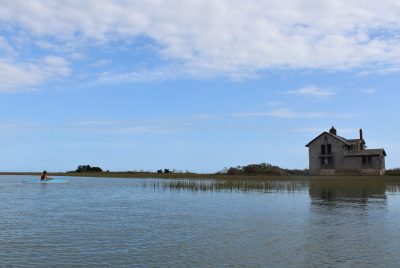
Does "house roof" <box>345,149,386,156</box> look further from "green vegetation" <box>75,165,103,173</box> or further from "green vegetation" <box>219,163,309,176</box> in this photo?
"green vegetation" <box>75,165,103,173</box>

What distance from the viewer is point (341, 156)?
74375 mm

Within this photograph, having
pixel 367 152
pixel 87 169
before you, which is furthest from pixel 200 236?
pixel 87 169

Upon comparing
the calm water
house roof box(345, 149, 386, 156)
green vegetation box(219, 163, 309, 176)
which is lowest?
the calm water

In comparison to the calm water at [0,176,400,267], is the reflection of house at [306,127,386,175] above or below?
above

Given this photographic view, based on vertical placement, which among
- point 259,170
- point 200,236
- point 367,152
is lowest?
point 200,236

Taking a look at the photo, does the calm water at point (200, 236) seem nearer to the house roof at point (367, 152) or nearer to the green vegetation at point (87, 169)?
the house roof at point (367, 152)

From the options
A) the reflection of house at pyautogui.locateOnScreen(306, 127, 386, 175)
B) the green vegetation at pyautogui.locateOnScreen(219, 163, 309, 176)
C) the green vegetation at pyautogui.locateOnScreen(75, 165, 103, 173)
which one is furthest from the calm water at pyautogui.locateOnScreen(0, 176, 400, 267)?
the green vegetation at pyautogui.locateOnScreen(75, 165, 103, 173)

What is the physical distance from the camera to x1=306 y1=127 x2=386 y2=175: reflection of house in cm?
7175

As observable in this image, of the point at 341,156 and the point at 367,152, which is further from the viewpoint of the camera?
the point at 341,156

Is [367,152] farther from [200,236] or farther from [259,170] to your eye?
[200,236]

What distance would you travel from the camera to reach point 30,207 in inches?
1180

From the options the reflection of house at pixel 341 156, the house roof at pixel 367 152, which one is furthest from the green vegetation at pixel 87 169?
the house roof at pixel 367 152

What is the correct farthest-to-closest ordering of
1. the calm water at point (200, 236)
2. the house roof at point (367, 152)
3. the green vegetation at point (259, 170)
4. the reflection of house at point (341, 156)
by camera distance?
the green vegetation at point (259, 170) → the reflection of house at point (341, 156) → the house roof at point (367, 152) → the calm water at point (200, 236)

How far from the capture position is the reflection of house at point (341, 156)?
7175 cm
